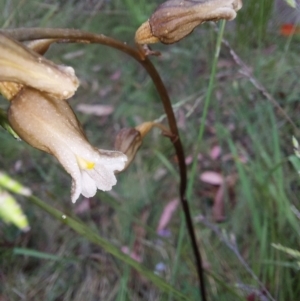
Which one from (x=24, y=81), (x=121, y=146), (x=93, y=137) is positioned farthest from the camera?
(x=93, y=137)

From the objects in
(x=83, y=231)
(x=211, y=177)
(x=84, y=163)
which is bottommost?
(x=211, y=177)

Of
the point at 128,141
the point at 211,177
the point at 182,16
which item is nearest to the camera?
the point at 182,16

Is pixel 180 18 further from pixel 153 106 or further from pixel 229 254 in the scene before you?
pixel 153 106

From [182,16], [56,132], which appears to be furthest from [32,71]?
[182,16]

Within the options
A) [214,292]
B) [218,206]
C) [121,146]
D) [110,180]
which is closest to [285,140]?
[218,206]

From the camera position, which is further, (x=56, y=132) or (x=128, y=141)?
(x=128, y=141)

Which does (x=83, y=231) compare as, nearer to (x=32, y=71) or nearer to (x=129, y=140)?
(x=129, y=140)

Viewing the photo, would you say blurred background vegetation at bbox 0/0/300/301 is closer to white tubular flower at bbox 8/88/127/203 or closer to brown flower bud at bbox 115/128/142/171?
brown flower bud at bbox 115/128/142/171
